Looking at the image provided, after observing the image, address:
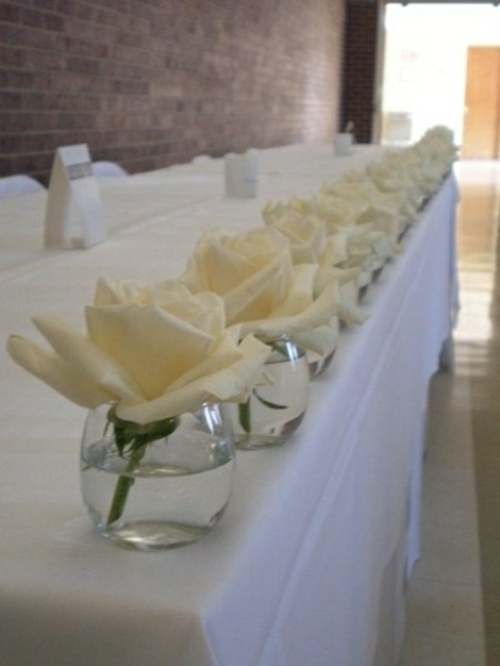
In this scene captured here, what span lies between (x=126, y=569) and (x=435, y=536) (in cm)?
215

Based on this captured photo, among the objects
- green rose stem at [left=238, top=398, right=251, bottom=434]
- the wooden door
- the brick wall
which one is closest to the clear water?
green rose stem at [left=238, top=398, right=251, bottom=434]

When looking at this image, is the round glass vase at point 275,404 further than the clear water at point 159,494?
Yes

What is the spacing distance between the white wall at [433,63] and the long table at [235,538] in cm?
1836

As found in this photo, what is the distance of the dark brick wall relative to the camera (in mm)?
12477

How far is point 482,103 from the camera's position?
64.5ft

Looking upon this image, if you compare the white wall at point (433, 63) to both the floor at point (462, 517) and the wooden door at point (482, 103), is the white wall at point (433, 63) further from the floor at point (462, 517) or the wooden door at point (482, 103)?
the floor at point (462, 517)

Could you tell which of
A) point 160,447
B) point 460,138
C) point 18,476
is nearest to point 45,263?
point 18,476

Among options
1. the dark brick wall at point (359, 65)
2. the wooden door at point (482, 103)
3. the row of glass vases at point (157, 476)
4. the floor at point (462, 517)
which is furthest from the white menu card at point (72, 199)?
the wooden door at point (482, 103)

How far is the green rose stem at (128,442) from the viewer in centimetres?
59

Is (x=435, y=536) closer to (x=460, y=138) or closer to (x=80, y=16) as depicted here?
(x=80, y=16)

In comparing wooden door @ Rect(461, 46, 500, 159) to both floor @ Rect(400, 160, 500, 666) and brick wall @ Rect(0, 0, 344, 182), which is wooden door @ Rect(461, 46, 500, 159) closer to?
brick wall @ Rect(0, 0, 344, 182)

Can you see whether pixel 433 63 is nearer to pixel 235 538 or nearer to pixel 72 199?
pixel 72 199

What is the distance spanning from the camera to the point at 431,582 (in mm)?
2363

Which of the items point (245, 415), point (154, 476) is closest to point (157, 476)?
point (154, 476)
